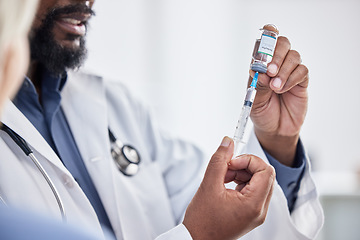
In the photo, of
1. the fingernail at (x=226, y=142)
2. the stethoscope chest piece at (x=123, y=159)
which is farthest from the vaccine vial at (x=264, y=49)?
the stethoscope chest piece at (x=123, y=159)

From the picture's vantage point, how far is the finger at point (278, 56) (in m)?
0.91

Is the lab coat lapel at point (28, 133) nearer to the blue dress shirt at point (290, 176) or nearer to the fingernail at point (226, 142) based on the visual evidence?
the fingernail at point (226, 142)

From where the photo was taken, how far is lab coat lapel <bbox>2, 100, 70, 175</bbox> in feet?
3.18

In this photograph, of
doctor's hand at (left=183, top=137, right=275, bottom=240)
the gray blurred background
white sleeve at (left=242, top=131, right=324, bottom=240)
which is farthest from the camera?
the gray blurred background

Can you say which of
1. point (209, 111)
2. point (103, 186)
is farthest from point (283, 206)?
point (209, 111)

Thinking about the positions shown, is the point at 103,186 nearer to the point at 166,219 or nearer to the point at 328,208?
the point at 166,219

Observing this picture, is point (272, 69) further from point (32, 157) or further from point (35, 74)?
point (35, 74)

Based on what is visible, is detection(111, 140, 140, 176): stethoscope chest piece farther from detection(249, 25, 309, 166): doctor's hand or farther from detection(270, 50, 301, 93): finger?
detection(270, 50, 301, 93): finger

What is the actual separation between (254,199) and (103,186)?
0.44m

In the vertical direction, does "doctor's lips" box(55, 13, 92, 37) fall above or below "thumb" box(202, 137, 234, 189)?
above

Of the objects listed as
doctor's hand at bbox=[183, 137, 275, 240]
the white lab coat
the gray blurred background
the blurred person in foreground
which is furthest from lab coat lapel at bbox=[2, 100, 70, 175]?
the gray blurred background

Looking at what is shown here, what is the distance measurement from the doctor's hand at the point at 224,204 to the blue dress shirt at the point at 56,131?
1.10 feet

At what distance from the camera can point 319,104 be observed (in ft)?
9.80

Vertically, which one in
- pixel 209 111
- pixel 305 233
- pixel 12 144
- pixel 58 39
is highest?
pixel 58 39
